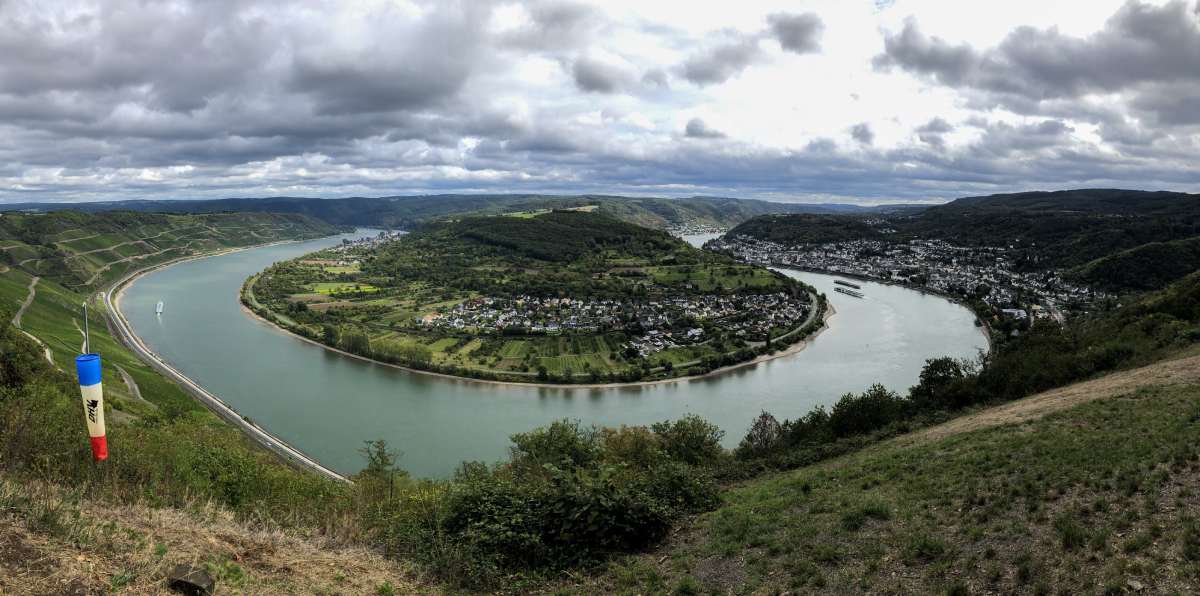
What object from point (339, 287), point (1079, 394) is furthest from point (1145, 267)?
point (339, 287)

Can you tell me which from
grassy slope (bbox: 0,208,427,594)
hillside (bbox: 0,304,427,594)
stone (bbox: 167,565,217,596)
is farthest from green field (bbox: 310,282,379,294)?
stone (bbox: 167,565,217,596)

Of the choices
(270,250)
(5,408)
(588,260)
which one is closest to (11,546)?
(5,408)

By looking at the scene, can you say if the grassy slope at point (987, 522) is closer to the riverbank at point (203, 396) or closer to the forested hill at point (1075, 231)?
the riverbank at point (203, 396)

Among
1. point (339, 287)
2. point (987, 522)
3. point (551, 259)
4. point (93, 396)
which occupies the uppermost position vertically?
point (93, 396)

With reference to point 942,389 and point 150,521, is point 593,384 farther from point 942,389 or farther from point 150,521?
point 150,521

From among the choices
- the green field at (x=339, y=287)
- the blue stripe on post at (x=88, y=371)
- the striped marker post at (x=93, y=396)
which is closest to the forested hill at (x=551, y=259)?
the green field at (x=339, y=287)

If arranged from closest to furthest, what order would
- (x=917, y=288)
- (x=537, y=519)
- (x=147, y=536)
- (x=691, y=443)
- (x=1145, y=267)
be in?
(x=147, y=536), (x=537, y=519), (x=691, y=443), (x=1145, y=267), (x=917, y=288)

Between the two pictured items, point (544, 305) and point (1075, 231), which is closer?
point (544, 305)

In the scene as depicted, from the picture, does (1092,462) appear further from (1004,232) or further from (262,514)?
(1004,232)
